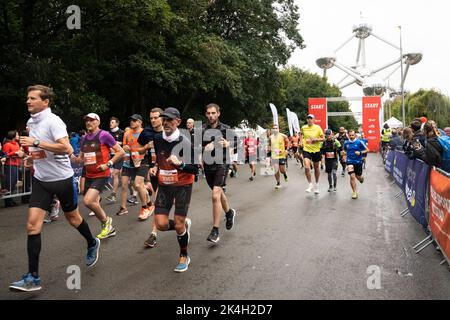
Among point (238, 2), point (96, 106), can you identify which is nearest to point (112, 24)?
point (96, 106)

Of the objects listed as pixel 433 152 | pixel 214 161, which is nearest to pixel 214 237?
pixel 214 161

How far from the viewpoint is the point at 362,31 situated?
72375mm

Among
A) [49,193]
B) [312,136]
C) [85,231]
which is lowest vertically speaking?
[85,231]

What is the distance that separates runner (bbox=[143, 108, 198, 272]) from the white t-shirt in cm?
110

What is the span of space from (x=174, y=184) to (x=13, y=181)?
24.3 ft

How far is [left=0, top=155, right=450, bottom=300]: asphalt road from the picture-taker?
4.22 meters

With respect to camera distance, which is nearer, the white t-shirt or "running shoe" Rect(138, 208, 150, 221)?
the white t-shirt

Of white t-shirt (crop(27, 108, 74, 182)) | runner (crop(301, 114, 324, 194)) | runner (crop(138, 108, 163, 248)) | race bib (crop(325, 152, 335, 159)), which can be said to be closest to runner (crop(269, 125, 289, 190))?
race bib (crop(325, 152, 335, 159))

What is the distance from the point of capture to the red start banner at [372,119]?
3609cm

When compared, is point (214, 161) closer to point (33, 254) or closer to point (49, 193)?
point (49, 193)

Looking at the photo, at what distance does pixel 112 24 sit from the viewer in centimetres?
1711

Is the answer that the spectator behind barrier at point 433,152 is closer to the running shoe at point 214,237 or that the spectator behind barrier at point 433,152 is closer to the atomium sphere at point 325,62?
the running shoe at point 214,237

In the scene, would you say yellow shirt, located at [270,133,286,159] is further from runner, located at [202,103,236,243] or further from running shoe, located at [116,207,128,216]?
runner, located at [202,103,236,243]
